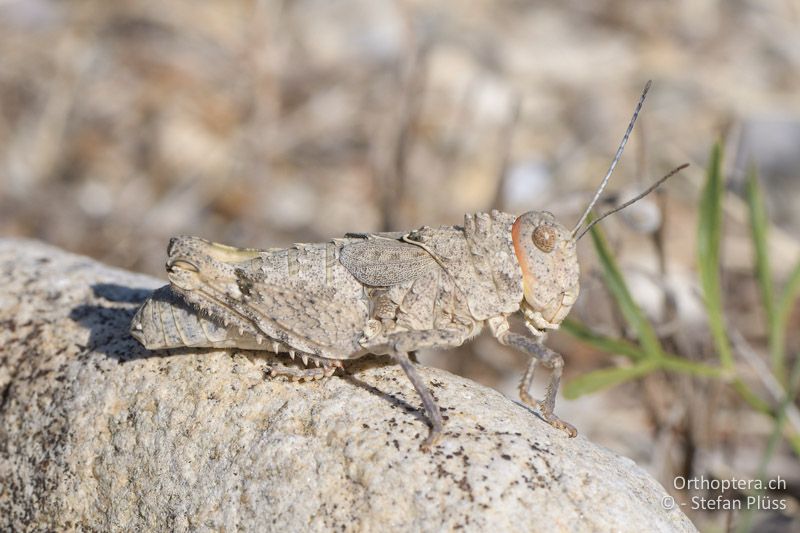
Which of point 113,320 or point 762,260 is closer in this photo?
point 113,320

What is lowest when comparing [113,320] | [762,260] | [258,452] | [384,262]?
[258,452]

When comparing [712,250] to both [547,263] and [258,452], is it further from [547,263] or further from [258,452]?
[258,452]

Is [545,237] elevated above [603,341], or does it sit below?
below

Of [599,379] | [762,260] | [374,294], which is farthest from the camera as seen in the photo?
[762,260]

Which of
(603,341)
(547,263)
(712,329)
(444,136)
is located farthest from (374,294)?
(444,136)

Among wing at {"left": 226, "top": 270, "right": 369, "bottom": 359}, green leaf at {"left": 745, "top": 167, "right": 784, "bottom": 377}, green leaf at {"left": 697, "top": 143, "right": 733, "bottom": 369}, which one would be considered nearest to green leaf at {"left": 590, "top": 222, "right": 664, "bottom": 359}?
green leaf at {"left": 697, "top": 143, "right": 733, "bottom": 369}

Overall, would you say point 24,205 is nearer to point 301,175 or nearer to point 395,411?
point 301,175

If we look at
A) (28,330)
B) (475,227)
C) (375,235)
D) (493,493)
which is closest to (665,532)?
(493,493)

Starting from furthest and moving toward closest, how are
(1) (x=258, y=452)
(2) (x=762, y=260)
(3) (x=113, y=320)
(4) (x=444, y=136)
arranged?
(4) (x=444, y=136) → (2) (x=762, y=260) → (3) (x=113, y=320) → (1) (x=258, y=452)

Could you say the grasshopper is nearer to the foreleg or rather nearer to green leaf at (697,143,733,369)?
the foreleg
